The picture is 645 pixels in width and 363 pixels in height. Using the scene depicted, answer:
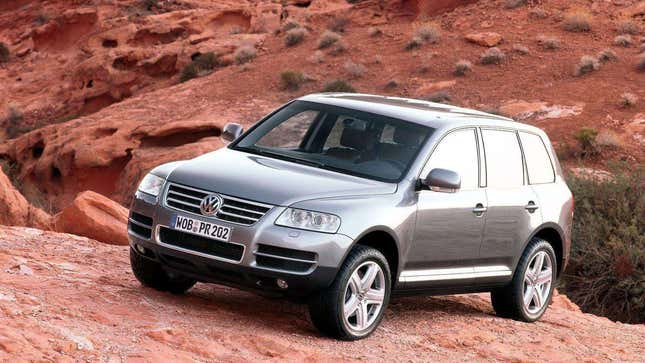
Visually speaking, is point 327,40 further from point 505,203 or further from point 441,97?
point 505,203

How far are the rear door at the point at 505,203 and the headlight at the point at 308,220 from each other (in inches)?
74.0

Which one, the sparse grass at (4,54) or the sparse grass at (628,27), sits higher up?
the sparse grass at (628,27)

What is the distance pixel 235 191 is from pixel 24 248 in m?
3.20

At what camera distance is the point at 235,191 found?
7.27m

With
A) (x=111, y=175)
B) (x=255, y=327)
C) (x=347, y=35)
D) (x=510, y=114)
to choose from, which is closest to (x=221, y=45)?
(x=347, y=35)

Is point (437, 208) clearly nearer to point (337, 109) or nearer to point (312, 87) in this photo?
point (337, 109)

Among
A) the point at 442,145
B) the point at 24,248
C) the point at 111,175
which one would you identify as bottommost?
the point at 111,175

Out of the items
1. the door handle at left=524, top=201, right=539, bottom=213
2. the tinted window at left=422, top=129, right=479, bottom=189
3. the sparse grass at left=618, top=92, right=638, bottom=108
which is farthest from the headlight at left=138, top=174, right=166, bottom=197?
the sparse grass at left=618, top=92, right=638, bottom=108

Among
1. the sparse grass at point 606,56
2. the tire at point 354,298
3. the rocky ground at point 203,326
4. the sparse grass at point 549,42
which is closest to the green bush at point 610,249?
the rocky ground at point 203,326

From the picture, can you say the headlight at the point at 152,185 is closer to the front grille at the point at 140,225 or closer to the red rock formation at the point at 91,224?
the front grille at the point at 140,225

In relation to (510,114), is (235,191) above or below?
above

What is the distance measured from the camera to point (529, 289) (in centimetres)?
955

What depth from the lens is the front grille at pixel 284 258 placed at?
7055 mm

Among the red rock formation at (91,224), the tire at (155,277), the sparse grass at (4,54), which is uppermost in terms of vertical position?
the tire at (155,277)
